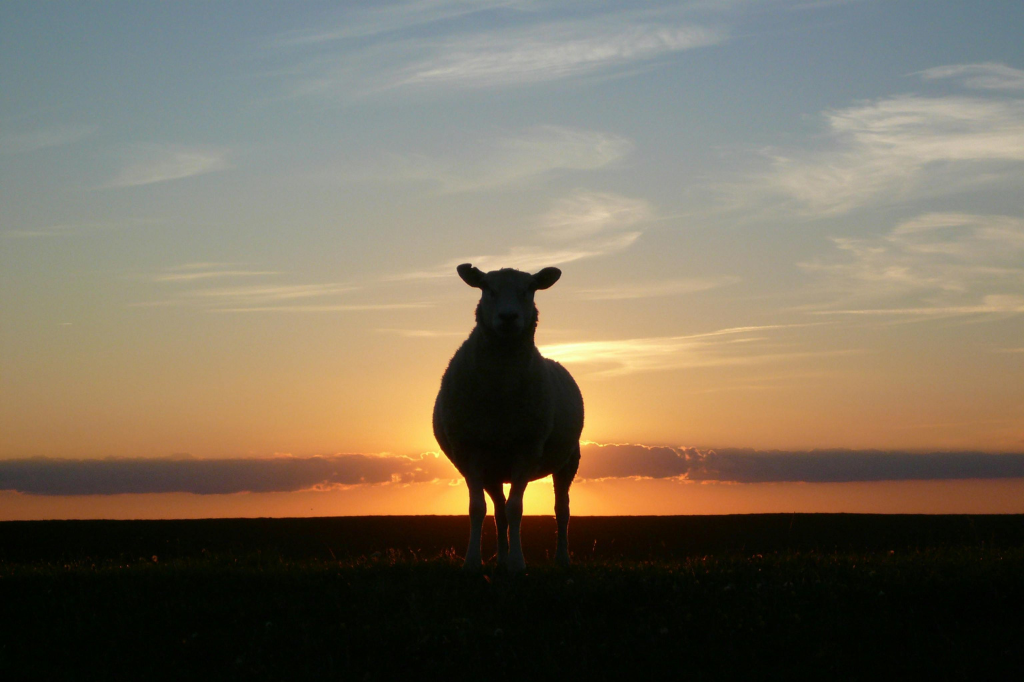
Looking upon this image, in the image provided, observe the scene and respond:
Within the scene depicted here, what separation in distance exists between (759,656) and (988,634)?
6.38 feet

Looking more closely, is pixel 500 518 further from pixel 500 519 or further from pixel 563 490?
pixel 563 490

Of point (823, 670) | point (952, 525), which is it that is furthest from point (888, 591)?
point (952, 525)

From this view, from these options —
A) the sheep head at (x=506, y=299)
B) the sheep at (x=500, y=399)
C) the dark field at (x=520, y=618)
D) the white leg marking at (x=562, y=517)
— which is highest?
the sheep head at (x=506, y=299)

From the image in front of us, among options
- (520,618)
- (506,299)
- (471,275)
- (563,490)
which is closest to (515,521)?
(563,490)

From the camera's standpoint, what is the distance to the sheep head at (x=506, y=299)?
1053 cm

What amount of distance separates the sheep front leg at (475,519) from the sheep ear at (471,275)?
2.32 meters

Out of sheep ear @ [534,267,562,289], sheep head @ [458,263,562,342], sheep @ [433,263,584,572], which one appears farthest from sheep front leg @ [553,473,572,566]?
sheep ear @ [534,267,562,289]

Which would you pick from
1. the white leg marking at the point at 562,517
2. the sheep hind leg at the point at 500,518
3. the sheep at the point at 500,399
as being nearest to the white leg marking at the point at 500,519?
the sheep hind leg at the point at 500,518

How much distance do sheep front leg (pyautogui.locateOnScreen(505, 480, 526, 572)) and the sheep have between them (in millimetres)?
11

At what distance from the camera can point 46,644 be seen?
7.86m

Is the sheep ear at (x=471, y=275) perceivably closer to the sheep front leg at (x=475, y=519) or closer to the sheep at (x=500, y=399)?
the sheep at (x=500, y=399)

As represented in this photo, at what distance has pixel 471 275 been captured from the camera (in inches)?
438

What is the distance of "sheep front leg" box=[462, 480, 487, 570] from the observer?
1056 centimetres

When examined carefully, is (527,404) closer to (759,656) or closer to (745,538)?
(759,656)
